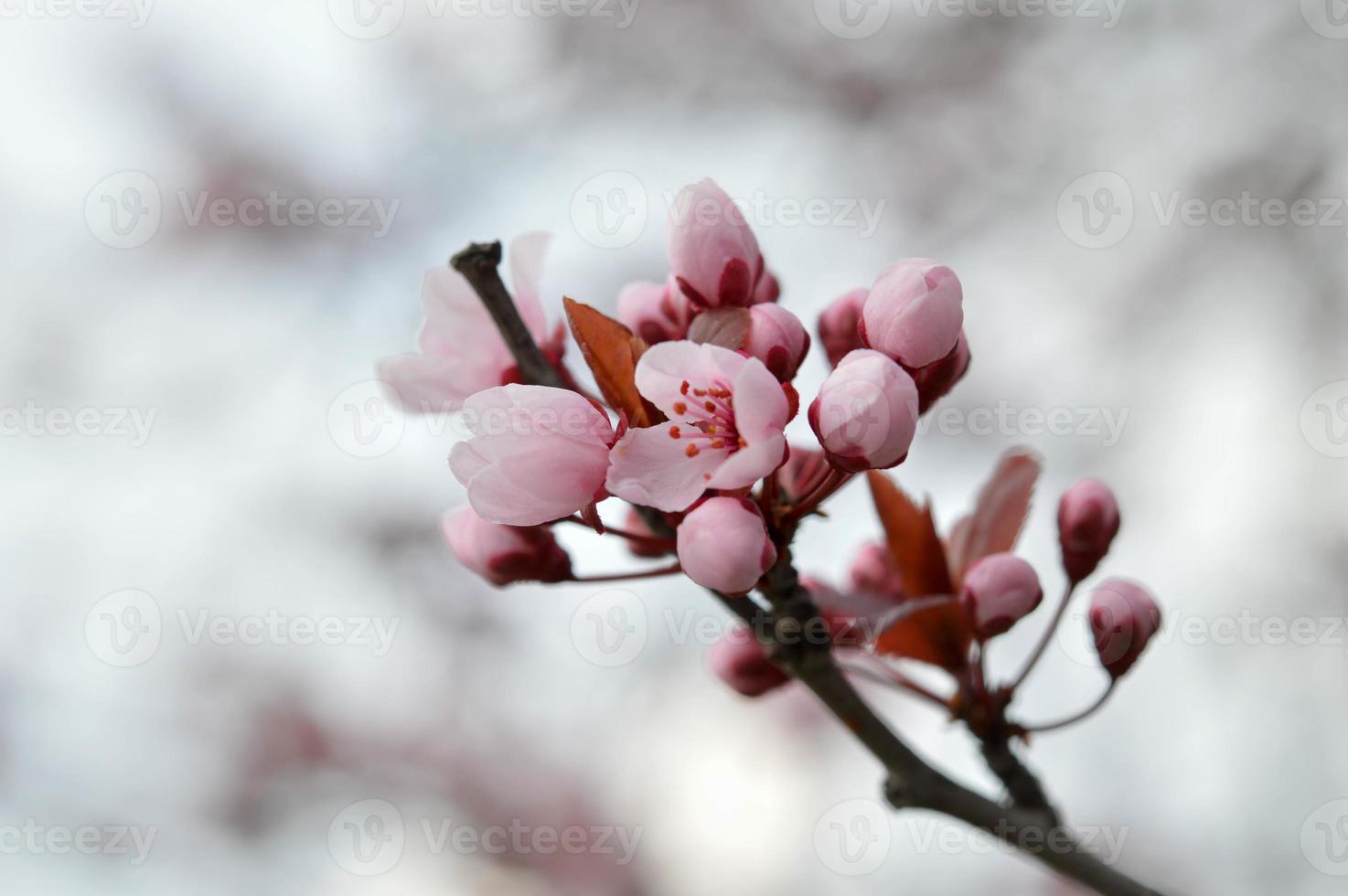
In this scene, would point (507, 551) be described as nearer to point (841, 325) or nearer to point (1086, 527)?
point (841, 325)

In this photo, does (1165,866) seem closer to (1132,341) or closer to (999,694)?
(1132,341)

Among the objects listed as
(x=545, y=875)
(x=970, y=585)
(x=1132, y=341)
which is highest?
(x=1132, y=341)

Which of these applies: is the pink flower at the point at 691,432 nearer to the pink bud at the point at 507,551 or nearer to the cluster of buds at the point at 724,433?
the cluster of buds at the point at 724,433

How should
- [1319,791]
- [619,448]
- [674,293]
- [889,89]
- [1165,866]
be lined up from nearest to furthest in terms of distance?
[619,448] < [674,293] < [1319,791] < [1165,866] < [889,89]

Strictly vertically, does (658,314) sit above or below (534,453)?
above

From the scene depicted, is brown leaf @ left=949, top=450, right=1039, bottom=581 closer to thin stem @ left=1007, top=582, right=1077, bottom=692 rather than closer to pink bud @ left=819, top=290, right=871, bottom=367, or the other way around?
thin stem @ left=1007, top=582, right=1077, bottom=692

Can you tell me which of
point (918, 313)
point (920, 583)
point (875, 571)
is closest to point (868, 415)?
point (918, 313)

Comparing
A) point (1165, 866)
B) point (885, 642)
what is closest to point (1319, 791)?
point (1165, 866)
